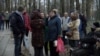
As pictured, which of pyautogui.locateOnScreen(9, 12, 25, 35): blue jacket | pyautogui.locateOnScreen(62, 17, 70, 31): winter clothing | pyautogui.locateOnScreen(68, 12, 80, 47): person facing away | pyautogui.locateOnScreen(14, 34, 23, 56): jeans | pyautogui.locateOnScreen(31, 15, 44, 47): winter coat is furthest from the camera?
pyautogui.locateOnScreen(62, 17, 70, 31): winter clothing

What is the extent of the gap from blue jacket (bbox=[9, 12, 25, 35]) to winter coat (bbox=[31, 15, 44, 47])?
0.47 m

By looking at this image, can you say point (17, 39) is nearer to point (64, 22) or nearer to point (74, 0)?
point (64, 22)

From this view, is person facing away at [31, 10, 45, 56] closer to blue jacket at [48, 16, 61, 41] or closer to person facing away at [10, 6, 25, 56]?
blue jacket at [48, 16, 61, 41]

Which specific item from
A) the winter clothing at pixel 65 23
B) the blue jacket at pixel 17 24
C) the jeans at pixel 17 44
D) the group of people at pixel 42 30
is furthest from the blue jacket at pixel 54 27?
the winter clothing at pixel 65 23

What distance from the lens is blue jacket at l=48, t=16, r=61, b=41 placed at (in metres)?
10.7

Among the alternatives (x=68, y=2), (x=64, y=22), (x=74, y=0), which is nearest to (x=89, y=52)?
(x=64, y=22)

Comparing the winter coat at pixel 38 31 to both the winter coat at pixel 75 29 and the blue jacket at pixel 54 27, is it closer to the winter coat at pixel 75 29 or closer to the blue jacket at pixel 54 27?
the blue jacket at pixel 54 27

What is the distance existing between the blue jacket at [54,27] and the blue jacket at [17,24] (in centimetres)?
91

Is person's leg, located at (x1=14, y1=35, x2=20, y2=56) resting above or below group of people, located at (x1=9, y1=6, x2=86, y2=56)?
below

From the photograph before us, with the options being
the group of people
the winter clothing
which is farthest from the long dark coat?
the winter clothing

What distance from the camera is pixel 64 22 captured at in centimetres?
1577

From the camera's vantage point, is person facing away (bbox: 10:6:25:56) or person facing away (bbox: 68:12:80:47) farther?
person facing away (bbox: 68:12:80:47)

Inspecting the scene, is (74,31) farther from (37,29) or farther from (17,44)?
(17,44)

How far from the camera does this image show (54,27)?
422 inches
